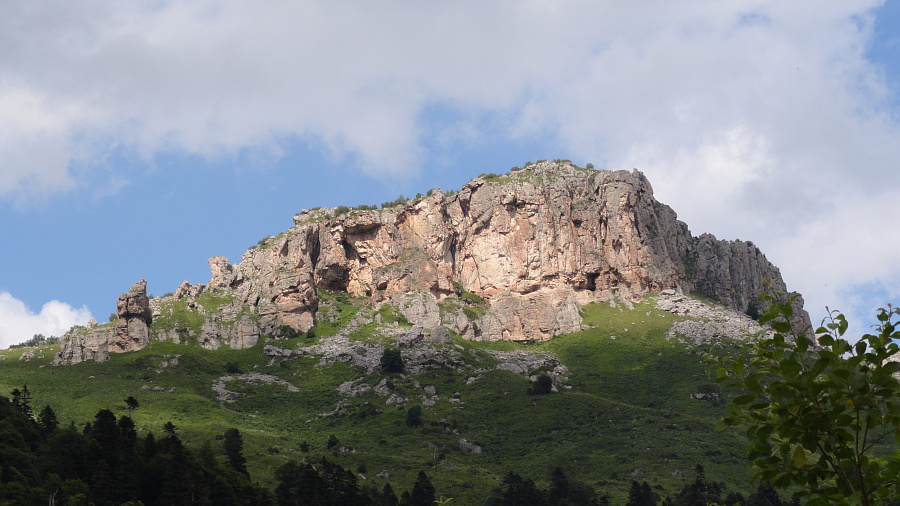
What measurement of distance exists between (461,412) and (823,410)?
130 meters

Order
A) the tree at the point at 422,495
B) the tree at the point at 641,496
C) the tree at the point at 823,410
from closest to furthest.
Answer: the tree at the point at 823,410 → the tree at the point at 422,495 → the tree at the point at 641,496

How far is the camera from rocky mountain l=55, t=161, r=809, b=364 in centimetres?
17862

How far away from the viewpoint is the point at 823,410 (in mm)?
8664

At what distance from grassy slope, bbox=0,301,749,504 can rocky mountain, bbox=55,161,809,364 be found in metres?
→ 10.0

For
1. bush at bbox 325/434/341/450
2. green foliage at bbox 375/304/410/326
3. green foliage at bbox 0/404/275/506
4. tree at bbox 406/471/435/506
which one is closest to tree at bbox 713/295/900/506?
green foliage at bbox 0/404/275/506

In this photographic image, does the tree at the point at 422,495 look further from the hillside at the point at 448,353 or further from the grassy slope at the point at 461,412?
the hillside at the point at 448,353

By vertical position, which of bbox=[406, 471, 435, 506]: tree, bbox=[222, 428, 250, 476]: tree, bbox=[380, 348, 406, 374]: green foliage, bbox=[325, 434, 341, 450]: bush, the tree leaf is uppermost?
bbox=[380, 348, 406, 374]: green foliage

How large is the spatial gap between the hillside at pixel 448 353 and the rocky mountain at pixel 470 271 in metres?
0.42

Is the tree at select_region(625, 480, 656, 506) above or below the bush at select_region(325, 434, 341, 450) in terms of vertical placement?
below

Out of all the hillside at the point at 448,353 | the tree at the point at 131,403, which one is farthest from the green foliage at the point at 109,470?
the tree at the point at 131,403

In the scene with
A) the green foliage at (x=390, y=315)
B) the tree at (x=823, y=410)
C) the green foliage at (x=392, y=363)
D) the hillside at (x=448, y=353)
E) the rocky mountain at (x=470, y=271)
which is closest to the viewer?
the tree at (x=823, y=410)

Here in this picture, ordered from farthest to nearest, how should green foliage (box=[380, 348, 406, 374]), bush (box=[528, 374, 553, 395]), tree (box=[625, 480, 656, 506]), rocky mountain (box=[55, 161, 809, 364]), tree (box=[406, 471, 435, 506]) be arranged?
1. rocky mountain (box=[55, 161, 809, 364])
2. green foliage (box=[380, 348, 406, 374])
3. bush (box=[528, 374, 553, 395])
4. tree (box=[625, 480, 656, 506])
5. tree (box=[406, 471, 435, 506])

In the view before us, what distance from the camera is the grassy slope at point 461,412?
4331 inches

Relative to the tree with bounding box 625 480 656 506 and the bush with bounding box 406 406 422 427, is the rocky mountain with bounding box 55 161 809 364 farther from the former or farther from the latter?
the tree with bounding box 625 480 656 506
